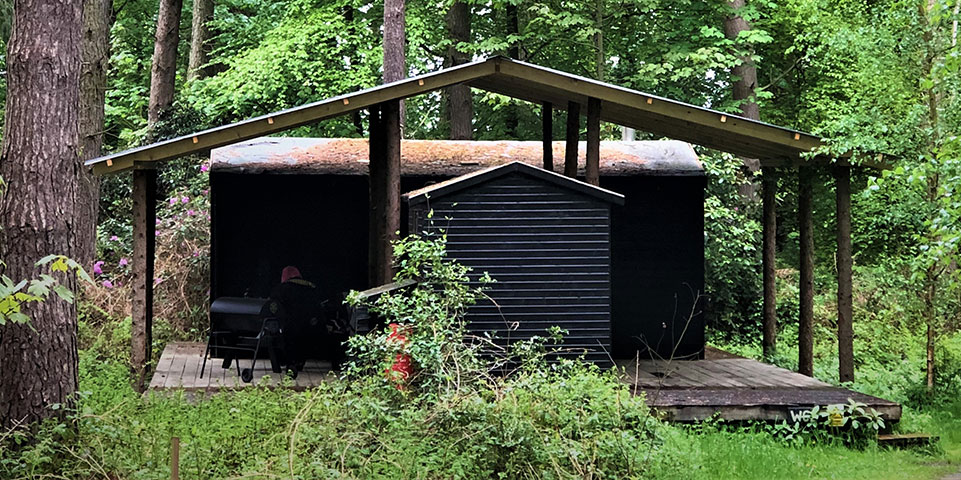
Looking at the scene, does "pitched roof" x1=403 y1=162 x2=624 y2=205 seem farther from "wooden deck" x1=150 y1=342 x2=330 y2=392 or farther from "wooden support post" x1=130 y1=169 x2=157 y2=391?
"wooden support post" x1=130 y1=169 x2=157 y2=391

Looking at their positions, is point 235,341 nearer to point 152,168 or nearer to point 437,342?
point 152,168

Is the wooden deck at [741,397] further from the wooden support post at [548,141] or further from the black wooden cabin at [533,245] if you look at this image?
the wooden support post at [548,141]

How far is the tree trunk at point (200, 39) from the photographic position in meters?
22.7

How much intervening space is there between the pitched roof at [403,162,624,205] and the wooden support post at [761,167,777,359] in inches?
144

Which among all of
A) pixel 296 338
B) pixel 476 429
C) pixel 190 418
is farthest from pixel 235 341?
pixel 476 429

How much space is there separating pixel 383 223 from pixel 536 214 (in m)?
2.07

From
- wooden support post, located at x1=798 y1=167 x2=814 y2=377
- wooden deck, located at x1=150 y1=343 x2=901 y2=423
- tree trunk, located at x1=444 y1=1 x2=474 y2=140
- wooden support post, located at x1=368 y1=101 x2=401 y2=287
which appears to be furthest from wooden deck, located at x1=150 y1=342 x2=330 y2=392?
tree trunk, located at x1=444 y1=1 x2=474 y2=140

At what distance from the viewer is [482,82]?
1188 centimetres

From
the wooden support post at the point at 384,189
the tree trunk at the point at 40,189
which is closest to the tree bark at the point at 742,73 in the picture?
the wooden support post at the point at 384,189

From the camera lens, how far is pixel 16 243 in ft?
25.9

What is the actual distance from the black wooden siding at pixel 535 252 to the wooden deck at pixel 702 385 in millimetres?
858

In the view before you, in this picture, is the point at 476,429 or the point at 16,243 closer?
the point at 476,429

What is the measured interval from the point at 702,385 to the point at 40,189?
6351 mm

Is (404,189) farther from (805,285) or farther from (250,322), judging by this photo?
(805,285)
